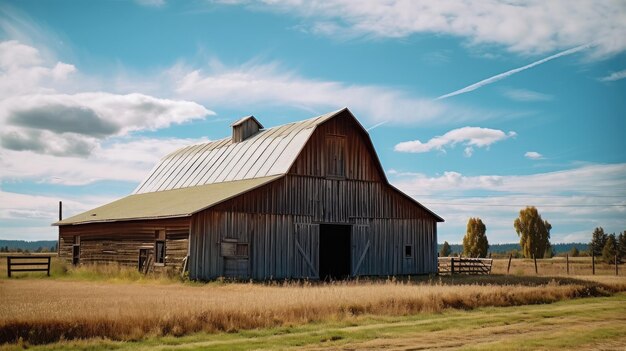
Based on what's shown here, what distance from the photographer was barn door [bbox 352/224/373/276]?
33.4 meters

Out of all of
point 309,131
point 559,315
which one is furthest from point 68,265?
point 559,315

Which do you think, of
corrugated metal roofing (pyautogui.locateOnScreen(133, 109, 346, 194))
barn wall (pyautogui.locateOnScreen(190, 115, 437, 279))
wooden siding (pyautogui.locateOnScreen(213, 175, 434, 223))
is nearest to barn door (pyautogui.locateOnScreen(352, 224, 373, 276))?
barn wall (pyautogui.locateOnScreen(190, 115, 437, 279))

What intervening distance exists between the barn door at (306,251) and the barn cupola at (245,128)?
10.1m

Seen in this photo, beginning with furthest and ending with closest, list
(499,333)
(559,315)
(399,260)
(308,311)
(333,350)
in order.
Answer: (399,260) → (559,315) → (308,311) → (499,333) → (333,350)

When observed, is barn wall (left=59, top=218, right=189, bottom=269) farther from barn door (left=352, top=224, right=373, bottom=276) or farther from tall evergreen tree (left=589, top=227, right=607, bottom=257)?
tall evergreen tree (left=589, top=227, right=607, bottom=257)

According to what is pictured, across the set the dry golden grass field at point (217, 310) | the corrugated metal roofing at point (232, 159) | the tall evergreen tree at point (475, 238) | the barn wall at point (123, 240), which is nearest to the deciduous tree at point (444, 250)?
the tall evergreen tree at point (475, 238)

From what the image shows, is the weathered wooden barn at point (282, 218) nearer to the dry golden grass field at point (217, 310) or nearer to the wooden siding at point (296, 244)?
the wooden siding at point (296, 244)

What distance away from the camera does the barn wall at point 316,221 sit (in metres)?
29.3

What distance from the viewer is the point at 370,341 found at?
1352 cm

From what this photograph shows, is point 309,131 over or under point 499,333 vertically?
over

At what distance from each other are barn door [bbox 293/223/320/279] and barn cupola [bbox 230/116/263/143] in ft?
33.0

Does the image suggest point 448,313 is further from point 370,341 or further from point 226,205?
point 226,205

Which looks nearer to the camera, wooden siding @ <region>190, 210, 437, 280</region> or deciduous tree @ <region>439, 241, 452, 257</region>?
wooden siding @ <region>190, 210, 437, 280</region>

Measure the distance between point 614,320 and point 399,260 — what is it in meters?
18.3
